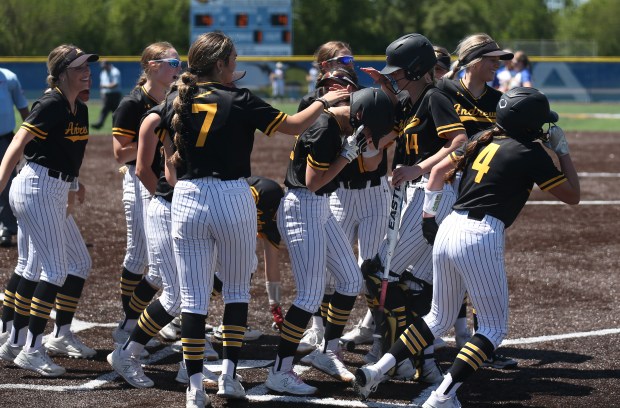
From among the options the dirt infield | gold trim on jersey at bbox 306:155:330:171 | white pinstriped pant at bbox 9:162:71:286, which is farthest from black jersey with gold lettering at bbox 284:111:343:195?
white pinstriped pant at bbox 9:162:71:286

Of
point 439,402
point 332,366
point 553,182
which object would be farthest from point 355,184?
point 439,402

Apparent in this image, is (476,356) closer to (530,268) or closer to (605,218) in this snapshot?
(530,268)

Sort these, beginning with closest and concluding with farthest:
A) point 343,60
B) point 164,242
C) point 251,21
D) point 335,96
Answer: point 335,96 → point 164,242 → point 343,60 → point 251,21

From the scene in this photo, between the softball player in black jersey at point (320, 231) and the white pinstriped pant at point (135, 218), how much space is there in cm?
113

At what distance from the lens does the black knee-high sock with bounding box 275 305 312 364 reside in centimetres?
646

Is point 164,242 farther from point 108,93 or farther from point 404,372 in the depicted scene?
point 108,93

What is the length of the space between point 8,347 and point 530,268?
5.41 m

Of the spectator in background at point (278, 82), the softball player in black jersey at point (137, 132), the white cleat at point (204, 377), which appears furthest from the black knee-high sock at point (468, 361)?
the spectator in background at point (278, 82)

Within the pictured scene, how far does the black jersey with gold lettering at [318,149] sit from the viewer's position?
6250 millimetres

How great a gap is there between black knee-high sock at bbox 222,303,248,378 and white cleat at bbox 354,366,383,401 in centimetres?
75

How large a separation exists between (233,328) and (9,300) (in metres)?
2.17

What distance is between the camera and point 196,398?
589 centimetres

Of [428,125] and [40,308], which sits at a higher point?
[428,125]

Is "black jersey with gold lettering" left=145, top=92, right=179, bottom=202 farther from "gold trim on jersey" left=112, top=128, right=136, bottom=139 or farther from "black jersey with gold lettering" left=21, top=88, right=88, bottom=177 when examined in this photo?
"black jersey with gold lettering" left=21, top=88, right=88, bottom=177
